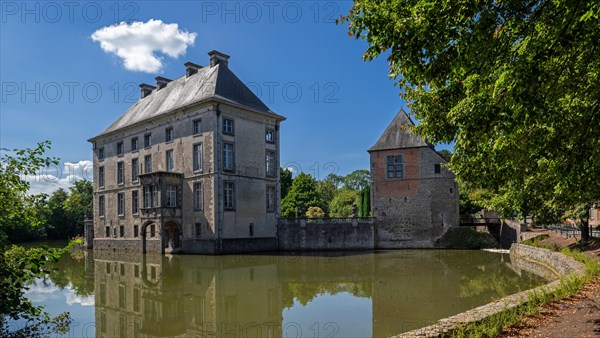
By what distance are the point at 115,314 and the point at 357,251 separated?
19403 mm

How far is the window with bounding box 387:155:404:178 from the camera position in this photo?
96.7 feet

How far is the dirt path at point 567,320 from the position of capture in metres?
5.77

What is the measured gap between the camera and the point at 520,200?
1160 cm

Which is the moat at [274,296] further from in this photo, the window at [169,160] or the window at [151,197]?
the window at [169,160]

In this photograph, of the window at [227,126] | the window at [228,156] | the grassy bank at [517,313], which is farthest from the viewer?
the window at [227,126]

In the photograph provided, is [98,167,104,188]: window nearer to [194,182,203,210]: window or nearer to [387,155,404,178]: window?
[194,182,203,210]: window

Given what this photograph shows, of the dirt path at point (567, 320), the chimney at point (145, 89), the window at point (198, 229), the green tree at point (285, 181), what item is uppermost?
the chimney at point (145, 89)

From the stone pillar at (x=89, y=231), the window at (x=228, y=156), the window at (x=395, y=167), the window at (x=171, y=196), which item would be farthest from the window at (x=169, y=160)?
the window at (x=395, y=167)

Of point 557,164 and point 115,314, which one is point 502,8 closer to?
point 557,164

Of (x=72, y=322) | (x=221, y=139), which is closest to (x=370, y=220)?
(x=221, y=139)

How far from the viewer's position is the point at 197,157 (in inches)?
1109

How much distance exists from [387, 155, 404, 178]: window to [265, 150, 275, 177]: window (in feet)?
26.6

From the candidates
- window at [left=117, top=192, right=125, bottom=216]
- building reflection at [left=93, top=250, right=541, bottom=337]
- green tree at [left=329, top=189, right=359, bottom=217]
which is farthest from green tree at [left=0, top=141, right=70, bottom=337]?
green tree at [left=329, top=189, right=359, bottom=217]

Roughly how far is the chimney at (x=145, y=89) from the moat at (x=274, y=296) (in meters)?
21.2
